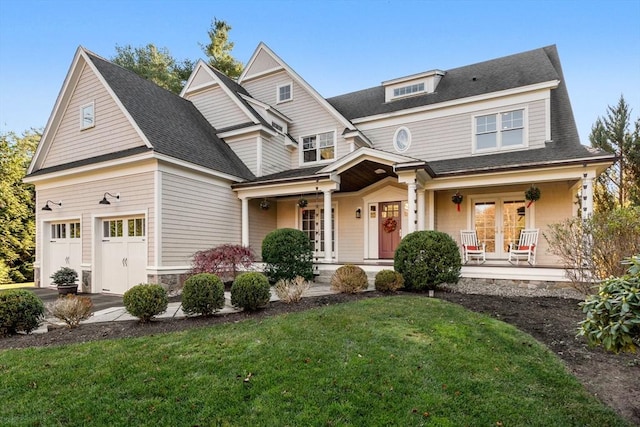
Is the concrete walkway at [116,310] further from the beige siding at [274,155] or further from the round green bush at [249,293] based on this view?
the beige siding at [274,155]

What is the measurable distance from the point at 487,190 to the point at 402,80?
18.0ft

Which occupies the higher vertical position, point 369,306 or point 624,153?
point 624,153

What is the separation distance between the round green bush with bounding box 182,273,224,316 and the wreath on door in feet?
24.2

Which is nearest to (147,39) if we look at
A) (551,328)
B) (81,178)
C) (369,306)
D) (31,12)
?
(31,12)

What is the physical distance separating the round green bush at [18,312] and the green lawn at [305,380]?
4.64 ft

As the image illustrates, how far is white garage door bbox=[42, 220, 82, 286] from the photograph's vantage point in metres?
10.7

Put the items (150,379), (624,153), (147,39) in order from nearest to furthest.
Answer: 1. (150,379)
2. (624,153)
3. (147,39)

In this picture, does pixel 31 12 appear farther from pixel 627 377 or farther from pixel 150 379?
pixel 627 377

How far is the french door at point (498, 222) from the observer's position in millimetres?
10445

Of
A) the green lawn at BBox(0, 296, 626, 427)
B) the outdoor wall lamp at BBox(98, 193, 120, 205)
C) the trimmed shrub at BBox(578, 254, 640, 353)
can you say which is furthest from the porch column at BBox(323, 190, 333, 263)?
the trimmed shrub at BBox(578, 254, 640, 353)

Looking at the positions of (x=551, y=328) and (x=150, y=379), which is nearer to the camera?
(x=150, y=379)

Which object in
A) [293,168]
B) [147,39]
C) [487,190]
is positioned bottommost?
[487,190]

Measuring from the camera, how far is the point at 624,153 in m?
17.5

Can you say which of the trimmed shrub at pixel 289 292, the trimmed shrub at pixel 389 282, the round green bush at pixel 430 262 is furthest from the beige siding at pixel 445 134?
the trimmed shrub at pixel 289 292
